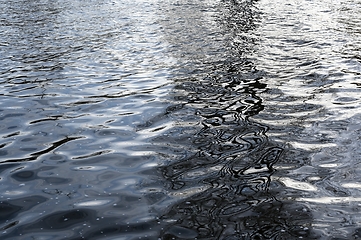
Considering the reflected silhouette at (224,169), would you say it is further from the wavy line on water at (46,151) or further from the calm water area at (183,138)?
the wavy line on water at (46,151)

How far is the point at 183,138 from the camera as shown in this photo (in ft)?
27.9

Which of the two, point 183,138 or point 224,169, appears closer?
point 224,169

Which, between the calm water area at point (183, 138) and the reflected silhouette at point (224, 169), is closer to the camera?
the reflected silhouette at point (224, 169)

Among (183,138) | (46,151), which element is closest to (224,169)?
(183,138)

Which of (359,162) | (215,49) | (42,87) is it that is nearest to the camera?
(359,162)

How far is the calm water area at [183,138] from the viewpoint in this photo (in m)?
5.88

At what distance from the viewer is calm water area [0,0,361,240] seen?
19.3 ft

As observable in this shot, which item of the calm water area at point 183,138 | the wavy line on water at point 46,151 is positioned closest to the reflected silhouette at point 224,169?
the calm water area at point 183,138

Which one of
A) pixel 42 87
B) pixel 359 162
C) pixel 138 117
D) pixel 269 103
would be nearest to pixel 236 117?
pixel 269 103

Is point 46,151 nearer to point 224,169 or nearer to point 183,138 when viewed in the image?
point 183,138

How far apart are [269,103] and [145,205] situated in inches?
197

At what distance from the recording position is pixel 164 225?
572 centimetres

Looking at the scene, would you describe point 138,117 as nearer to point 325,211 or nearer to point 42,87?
point 42,87

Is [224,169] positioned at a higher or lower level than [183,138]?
higher
